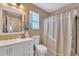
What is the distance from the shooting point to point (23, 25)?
183 centimetres

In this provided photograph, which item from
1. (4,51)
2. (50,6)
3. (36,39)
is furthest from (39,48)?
(50,6)

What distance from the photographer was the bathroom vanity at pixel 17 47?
1682 mm

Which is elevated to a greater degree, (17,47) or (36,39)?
(36,39)

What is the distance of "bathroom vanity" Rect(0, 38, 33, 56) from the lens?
5.52 feet

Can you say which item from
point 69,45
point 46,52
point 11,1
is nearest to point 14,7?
point 11,1

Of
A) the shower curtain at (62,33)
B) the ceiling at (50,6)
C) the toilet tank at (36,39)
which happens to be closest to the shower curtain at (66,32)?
the shower curtain at (62,33)

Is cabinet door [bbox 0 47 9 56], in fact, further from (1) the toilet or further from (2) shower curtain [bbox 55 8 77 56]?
(2) shower curtain [bbox 55 8 77 56]

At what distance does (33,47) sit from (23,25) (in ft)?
1.39

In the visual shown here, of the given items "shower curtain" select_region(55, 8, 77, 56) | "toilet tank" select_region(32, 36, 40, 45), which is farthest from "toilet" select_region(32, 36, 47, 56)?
"shower curtain" select_region(55, 8, 77, 56)

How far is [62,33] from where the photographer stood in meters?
1.81

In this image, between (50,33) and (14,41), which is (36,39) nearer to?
(50,33)

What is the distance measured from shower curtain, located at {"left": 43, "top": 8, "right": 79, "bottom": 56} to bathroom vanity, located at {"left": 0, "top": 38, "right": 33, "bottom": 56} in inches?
11.6

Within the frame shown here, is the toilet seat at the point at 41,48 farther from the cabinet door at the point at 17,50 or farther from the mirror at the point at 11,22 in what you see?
the mirror at the point at 11,22

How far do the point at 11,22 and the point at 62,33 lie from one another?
88 cm
